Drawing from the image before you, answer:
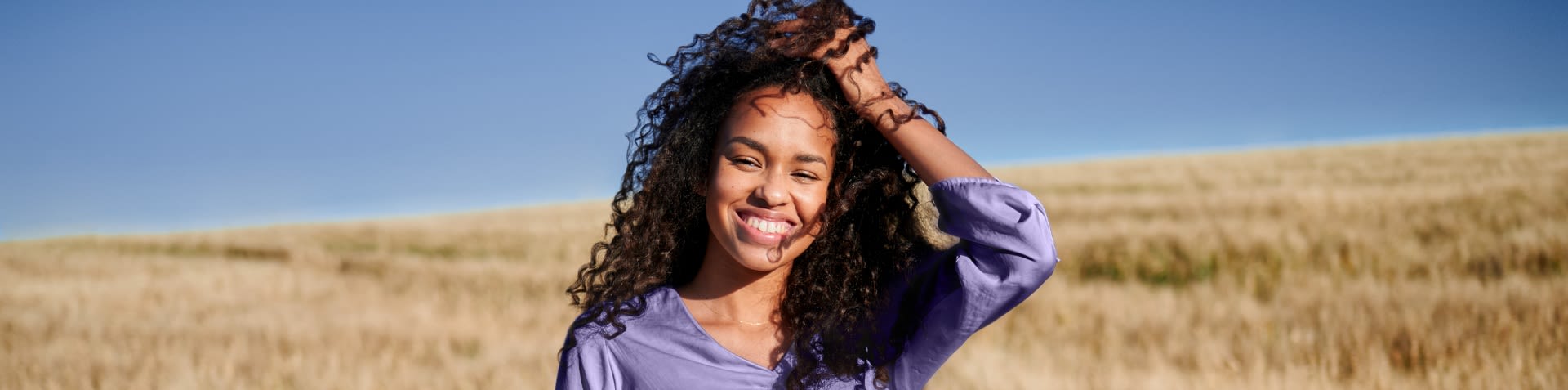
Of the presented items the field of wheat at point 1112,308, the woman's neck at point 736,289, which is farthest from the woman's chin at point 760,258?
the field of wheat at point 1112,308

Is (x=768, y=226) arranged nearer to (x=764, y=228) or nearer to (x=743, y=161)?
(x=764, y=228)

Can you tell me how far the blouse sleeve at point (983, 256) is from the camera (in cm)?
162

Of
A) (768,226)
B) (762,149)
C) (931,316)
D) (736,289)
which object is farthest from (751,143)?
(931,316)

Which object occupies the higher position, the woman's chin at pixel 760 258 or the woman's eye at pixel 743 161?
the woman's eye at pixel 743 161

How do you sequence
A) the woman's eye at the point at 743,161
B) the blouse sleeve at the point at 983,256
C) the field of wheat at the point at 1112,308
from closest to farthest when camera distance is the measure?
the blouse sleeve at the point at 983,256 → the woman's eye at the point at 743,161 → the field of wheat at the point at 1112,308

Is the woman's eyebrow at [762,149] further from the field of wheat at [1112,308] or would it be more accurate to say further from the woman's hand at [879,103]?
the field of wheat at [1112,308]

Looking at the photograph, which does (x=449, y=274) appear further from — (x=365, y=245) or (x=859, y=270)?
(x=859, y=270)

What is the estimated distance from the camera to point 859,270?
6.64 ft

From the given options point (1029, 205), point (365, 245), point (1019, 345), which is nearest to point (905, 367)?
point (1029, 205)

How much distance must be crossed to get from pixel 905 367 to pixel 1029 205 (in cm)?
46

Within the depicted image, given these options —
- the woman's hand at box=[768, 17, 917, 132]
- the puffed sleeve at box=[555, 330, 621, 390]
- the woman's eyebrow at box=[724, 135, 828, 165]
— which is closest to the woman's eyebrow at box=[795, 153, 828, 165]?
the woman's eyebrow at box=[724, 135, 828, 165]

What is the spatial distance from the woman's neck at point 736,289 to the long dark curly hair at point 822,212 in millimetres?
41

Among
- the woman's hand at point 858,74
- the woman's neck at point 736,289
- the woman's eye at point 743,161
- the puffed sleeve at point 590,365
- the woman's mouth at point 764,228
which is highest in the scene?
the woman's hand at point 858,74

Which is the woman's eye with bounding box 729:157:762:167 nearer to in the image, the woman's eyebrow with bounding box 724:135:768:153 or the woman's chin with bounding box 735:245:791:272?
the woman's eyebrow with bounding box 724:135:768:153
